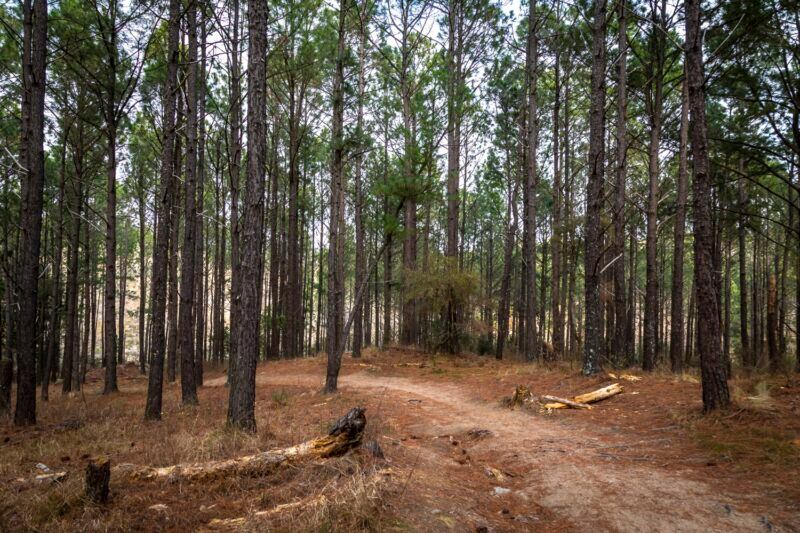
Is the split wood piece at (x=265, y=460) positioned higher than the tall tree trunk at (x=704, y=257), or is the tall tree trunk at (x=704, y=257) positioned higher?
the tall tree trunk at (x=704, y=257)

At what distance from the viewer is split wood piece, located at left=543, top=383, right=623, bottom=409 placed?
7945mm

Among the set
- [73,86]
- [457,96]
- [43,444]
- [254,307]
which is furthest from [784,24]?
[73,86]

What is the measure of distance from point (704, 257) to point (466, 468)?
4.62 m

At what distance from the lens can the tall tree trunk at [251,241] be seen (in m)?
6.02

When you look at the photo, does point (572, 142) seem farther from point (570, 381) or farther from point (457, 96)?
point (570, 381)

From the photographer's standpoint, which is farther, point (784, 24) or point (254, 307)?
point (784, 24)

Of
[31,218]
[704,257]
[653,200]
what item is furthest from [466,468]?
[653,200]

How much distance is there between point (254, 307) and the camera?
6113 millimetres

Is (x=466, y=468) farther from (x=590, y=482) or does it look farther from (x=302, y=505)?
(x=302, y=505)

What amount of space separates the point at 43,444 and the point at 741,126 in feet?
59.3

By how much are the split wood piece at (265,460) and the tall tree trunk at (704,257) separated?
4988mm

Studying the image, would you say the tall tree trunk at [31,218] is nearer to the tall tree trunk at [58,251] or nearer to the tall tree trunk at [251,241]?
the tall tree trunk at [251,241]

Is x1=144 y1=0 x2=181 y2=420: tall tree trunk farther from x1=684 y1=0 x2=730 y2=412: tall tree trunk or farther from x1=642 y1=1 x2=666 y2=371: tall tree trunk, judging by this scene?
x1=642 y1=1 x2=666 y2=371: tall tree trunk

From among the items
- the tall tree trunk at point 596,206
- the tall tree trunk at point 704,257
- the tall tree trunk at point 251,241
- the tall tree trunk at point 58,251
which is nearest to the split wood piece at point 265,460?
the tall tree trunk at point 251,241
